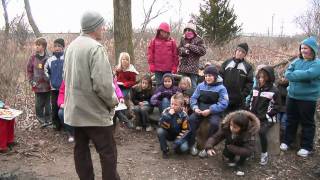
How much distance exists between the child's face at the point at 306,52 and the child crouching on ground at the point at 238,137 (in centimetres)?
128

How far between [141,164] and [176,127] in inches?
30.0

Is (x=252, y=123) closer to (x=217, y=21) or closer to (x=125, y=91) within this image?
(x=125, y=91)

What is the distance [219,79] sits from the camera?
641 centimetres

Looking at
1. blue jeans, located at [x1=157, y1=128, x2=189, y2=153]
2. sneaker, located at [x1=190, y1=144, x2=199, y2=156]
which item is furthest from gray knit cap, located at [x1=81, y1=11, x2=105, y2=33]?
sneaker, located at [x1=190, y1=144, x2=199, y2=156]

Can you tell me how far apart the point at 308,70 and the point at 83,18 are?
350 cm

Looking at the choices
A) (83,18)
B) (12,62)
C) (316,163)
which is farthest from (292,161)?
(12,62)

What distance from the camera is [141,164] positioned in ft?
19.6

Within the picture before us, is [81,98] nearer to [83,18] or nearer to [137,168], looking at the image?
[83,18]

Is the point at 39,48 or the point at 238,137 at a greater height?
the point at 39,48

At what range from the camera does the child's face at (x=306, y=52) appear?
6.09m

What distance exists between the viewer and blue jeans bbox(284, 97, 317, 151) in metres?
6.26

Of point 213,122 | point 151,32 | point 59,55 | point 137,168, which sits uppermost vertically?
point 151,32

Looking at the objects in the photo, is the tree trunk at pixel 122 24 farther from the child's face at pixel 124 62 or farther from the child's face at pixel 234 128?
the child's face at pixel 234 128

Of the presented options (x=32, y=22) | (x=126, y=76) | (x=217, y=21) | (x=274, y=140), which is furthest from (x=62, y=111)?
(x=217, y=21)
